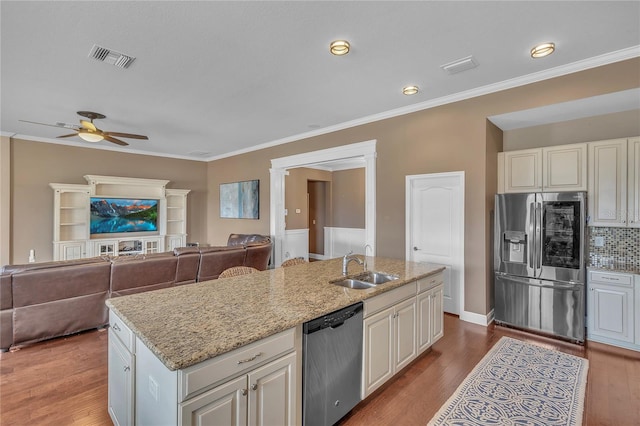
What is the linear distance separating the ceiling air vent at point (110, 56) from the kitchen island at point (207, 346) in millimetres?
2387

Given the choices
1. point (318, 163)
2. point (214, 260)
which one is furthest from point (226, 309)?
point (318, 163)

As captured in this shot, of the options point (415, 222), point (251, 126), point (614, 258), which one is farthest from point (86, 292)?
point (614, 258)

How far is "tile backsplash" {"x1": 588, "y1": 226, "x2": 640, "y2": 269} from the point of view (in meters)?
3.42

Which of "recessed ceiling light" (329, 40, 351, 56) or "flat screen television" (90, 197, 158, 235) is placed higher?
"recessed ceiling light" (329, 40, 351, 56)

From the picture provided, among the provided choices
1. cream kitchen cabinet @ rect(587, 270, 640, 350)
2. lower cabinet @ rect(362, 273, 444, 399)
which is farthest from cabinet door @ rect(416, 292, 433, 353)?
cream kitchen cabinet @ rect(587, 270, 640, 350)

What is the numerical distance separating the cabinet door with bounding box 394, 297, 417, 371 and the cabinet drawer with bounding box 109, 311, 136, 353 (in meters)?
1.85

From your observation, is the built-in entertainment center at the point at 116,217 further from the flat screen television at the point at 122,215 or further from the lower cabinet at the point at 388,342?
the lower cabinet at the point at 388,342

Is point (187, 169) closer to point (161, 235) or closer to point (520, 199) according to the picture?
point (161, 235)

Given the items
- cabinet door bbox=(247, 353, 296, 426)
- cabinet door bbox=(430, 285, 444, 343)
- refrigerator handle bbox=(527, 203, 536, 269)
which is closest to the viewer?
cabinet door bbox=(247, 353, 296, 426)

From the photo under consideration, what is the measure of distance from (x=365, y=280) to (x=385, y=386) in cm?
89

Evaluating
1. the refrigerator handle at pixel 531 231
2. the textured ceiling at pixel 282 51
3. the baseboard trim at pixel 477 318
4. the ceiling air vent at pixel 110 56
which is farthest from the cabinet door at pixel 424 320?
the ceiling air vent at pixel 110 56

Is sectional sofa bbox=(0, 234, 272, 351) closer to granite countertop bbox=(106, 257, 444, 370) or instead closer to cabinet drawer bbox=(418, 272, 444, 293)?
granite countertop bbox=(106, 257, 444, 370)

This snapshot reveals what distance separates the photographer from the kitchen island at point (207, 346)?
4.18 feet

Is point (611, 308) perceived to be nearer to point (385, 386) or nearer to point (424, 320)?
point (424, 320)
